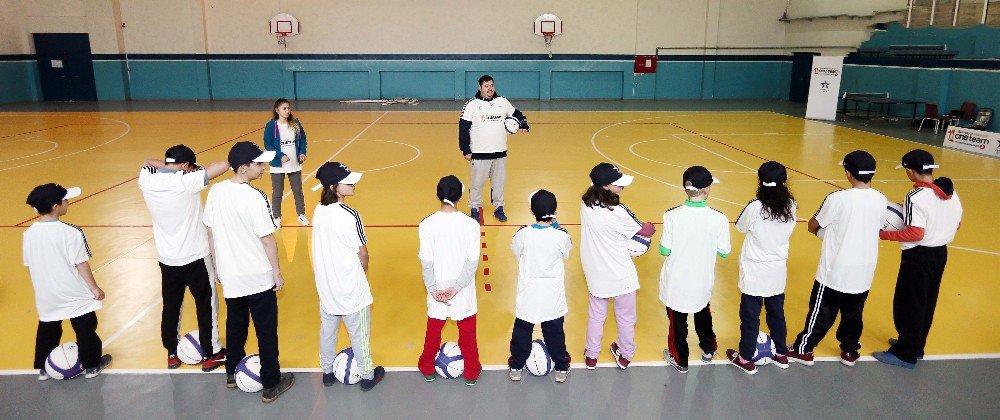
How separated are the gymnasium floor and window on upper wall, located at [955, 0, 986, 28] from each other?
209 inches

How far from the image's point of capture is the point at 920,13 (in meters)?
21.5

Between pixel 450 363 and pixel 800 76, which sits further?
pixel 800 76

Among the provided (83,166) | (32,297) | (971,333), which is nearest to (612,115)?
(83,166)

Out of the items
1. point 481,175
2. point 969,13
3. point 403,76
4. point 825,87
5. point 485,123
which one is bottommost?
point 481,175

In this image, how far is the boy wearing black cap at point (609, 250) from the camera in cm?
466

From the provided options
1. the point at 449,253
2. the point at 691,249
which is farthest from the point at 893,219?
the point at 449,253

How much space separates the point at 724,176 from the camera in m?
12.4

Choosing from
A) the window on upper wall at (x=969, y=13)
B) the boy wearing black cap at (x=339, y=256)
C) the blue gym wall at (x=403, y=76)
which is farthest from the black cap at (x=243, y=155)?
the blue gym wall at (x=403, y=76)

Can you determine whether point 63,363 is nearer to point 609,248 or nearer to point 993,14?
point 609,248

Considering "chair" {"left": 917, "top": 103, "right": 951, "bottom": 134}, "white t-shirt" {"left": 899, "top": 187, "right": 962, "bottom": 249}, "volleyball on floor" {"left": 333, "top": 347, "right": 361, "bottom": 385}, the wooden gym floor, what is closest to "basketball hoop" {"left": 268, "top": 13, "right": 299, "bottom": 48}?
the wooden gym floor

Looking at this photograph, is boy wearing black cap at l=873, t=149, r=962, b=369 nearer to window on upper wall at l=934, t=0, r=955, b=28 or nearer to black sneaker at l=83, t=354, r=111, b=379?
black sneaker at l=83, t=354, r=111, b=379

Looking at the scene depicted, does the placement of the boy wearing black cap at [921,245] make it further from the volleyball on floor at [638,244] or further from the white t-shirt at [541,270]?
the white t-shirt at [541,270]

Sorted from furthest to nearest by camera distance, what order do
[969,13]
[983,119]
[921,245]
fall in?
[969,13] → [983,119] → [921,245]

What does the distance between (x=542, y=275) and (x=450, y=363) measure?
1049 millimetres
